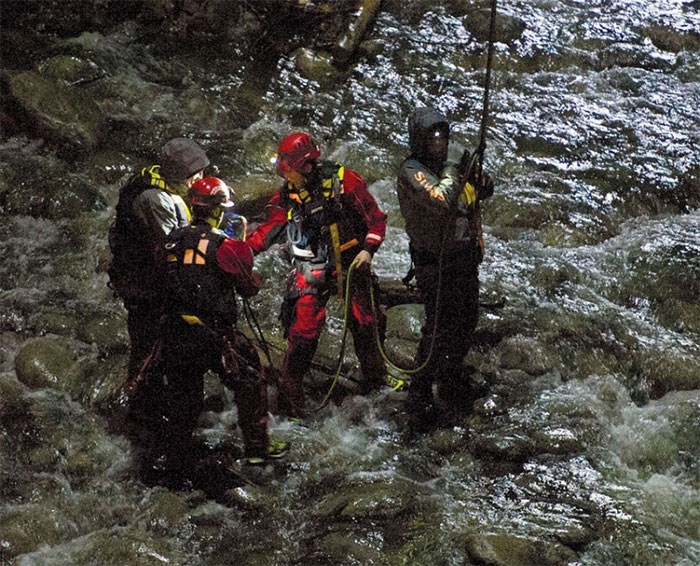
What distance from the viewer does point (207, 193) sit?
546cm

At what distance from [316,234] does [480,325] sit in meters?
2.51

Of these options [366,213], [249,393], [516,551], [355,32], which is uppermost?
[355,32]

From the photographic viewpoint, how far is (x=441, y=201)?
5719 millimetres

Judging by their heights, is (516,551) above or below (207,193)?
below

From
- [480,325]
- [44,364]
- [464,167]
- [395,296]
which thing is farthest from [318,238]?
[44,364]

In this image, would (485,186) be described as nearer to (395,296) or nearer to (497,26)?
(395,296)

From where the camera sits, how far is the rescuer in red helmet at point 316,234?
6137mm

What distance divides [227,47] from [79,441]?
8.11m

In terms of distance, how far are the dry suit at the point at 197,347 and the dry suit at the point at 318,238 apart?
603 millimetres

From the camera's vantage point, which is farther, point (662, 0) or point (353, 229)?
point (662, 0)

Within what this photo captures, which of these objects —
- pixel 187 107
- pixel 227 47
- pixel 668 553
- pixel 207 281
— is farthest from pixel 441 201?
pixel 227 47

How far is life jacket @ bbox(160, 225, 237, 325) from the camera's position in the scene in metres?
5.41

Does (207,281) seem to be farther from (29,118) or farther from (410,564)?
(29,118)

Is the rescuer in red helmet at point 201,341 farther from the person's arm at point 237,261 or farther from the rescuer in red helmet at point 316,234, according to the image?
the rescuer in red helmet at point 316,234
